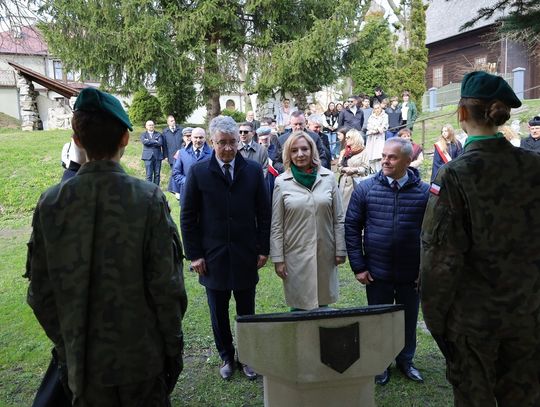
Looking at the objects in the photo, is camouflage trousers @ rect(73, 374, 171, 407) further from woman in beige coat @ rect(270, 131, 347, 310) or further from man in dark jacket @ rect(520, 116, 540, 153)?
man in dark jacket @ rect(520, 116, 540, 153)

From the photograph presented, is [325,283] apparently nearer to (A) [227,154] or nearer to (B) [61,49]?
(A) [227,154]

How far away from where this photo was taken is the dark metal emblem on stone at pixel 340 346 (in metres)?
2.55

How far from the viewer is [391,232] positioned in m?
3.68

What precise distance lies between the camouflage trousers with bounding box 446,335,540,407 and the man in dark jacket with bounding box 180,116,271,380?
187 cm

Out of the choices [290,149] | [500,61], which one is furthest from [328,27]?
[500,61]

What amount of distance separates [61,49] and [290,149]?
1626cm

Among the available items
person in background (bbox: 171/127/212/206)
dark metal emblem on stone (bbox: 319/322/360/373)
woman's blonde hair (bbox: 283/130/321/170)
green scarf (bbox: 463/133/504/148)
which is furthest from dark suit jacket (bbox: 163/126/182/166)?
green scarf (bbox: 463/133/504/148)

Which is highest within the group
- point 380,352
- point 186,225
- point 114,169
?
point 114,169

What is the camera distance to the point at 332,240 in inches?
161

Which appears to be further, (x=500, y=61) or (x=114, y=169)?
(x=500, y=61)

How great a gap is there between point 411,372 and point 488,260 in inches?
78.8

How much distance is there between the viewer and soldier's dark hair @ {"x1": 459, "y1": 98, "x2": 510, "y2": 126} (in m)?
2.29

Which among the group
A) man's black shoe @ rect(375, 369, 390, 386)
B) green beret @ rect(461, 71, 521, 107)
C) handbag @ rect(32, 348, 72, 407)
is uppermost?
green beret @ rect(461, 71, 521, 107)

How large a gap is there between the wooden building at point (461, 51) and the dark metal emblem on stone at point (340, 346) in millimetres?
28832
